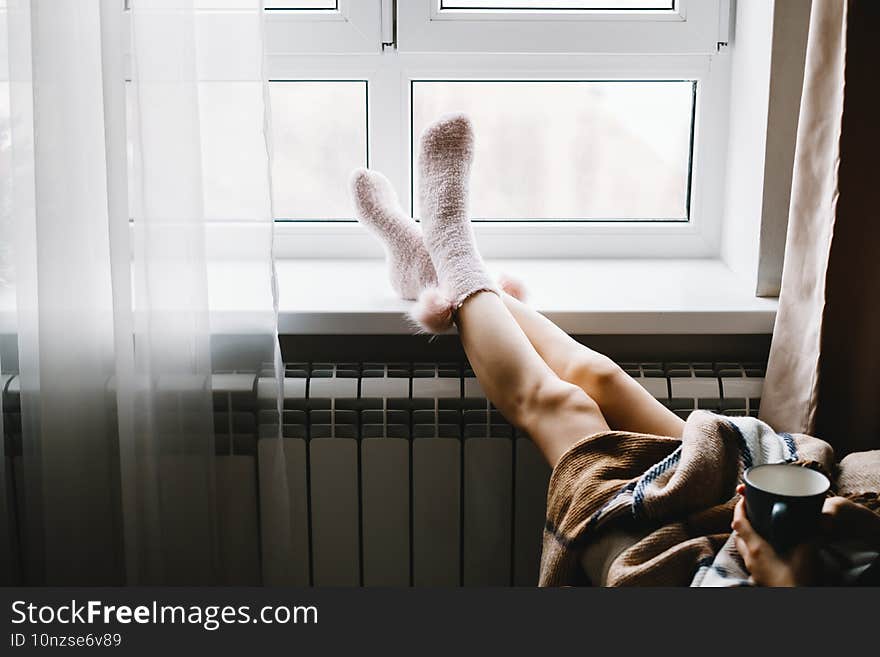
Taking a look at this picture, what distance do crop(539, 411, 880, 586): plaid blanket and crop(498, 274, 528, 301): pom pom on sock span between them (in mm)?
375

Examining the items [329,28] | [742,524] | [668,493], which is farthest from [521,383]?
[329,28]

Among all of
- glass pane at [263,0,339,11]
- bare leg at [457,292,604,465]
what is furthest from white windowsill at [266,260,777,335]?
glass pane at [263,0,339,11]

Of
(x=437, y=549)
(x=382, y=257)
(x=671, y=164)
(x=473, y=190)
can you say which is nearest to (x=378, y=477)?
(x=437, y=549)

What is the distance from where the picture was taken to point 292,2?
1556 millimetres

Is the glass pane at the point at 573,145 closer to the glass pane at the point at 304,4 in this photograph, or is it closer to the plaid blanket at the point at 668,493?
the glass pane at the point at 304,4

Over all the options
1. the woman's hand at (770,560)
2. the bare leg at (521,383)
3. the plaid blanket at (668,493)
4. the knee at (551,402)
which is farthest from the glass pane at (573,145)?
the woman's hand at (770,560)

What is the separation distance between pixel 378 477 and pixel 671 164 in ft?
2.52

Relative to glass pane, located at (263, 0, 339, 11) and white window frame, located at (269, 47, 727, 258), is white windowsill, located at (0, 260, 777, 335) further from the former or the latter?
glass pane, located at (263, 0, 339, 11)

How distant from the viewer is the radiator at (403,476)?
1.31 meters

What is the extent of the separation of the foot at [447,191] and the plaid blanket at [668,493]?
1.45 ft

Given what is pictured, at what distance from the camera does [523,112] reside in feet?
5.37

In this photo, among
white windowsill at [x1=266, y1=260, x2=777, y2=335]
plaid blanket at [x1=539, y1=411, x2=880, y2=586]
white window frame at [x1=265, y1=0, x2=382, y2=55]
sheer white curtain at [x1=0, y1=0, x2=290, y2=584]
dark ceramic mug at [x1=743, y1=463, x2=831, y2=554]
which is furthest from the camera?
white window frame at [x1=265, y1=0, x2=382, y2=55]

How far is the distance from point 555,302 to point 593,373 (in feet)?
0.65

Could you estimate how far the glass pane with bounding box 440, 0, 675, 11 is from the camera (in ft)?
5.10
